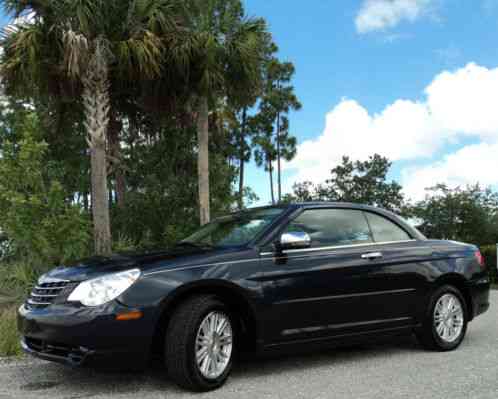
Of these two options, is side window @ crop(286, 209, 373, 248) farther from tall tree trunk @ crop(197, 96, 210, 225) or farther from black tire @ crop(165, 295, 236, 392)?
tall tree trunk @ crop(197, 96, 210, 225)

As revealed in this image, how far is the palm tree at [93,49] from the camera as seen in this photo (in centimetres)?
1419

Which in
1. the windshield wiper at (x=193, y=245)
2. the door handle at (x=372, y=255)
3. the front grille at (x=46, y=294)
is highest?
the windshield wiper at (x=193, y=245)

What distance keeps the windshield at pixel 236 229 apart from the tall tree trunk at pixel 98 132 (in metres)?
7.91

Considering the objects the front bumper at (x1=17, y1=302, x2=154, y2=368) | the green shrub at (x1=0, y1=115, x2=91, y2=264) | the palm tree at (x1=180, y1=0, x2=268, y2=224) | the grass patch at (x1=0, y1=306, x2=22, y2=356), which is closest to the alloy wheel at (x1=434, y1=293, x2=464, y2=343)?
the front bumper at (x1=17, y1=302, x2=154, y2=368)

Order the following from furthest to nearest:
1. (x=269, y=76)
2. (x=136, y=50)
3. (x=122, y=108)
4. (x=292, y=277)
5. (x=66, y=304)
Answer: (x=269, y=76)
(x=122, y=108)
(x=136, y=50)
(x=292, y=277)
(x=66, y=304)

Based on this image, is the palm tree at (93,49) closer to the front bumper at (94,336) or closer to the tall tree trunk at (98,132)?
the tall tree trunk at (98,132)

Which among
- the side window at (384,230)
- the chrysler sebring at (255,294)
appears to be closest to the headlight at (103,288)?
the chrysler sebring at (255,294)

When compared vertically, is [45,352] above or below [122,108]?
below

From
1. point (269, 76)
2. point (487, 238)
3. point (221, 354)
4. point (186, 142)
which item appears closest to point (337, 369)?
point (221, 354)

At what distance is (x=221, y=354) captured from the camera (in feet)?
16.5

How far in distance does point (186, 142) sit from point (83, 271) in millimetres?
17133

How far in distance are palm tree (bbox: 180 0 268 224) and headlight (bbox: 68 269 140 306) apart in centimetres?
1168

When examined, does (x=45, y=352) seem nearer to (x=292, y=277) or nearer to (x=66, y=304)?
(x=66, y=304)

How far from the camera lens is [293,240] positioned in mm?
5383
